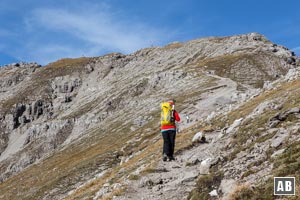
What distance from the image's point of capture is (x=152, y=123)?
7356cm

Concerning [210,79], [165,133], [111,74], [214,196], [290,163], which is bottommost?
[214,196]

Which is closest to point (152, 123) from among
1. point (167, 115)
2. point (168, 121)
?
point (168, 121)

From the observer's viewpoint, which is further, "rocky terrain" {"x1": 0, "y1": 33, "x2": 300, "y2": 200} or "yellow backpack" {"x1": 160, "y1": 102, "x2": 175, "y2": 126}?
"yellow backpack" {"x1": 160, "y1": 102, "x2": 175, "y2": 126}

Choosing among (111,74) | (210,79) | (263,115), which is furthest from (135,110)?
(263,115)

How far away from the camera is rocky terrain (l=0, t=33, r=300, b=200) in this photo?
18.4m

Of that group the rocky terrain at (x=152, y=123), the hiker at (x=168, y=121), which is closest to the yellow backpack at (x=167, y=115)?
the hiker at (x=168, y=121)

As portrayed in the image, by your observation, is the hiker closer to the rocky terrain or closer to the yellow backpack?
the yellow backpack

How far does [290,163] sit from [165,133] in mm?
9836

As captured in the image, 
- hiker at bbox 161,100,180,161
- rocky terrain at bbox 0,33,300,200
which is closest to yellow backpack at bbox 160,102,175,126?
hiker at bbox 161,100,180,161

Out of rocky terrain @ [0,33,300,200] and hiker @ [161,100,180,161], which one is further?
hiker @ [161,100,180,161]

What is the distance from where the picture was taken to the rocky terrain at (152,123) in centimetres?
1836

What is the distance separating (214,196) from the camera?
15.5 meters

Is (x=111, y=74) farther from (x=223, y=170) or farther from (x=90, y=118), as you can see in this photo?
(x=223, y=170)

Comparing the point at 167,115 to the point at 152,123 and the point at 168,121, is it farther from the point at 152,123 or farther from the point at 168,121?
the point at 152,123
